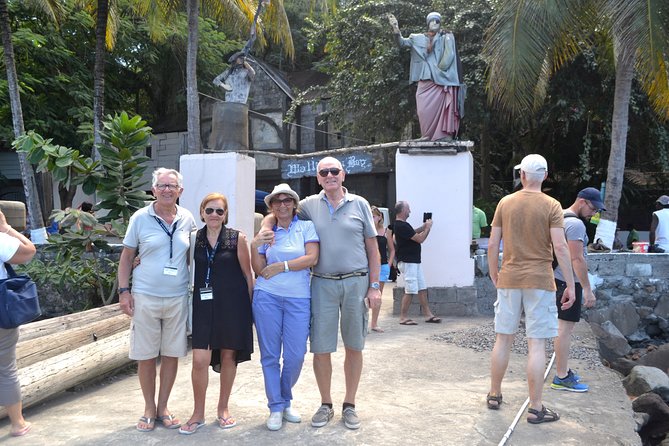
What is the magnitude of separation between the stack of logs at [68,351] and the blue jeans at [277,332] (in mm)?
1907

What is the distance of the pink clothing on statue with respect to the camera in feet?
29.9

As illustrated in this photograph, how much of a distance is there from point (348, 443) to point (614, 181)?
865cm

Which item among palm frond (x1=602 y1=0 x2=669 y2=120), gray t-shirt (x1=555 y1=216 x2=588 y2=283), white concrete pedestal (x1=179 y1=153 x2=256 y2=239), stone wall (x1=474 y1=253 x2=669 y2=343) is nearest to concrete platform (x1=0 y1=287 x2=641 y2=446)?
gray t-shirt (x1=555 y1=216 x2=588 y2=283)

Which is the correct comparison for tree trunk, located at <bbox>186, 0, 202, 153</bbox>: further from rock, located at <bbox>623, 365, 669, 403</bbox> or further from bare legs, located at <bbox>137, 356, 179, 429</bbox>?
rock, located at <bbox>623, 365, 669, 403</bbox>

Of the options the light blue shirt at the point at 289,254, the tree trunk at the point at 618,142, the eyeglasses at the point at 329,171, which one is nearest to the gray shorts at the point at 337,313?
the light blue shirt at the point at 289,254

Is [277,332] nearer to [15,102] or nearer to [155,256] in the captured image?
[155,256]

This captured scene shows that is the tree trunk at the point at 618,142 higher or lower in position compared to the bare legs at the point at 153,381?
higher

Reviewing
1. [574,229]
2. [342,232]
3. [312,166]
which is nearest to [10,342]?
[342,232]

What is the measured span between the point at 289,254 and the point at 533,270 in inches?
67.7

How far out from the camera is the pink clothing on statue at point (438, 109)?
9.11 m

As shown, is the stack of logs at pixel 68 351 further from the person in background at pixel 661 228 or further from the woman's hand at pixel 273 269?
the person in background at pixel 661 228

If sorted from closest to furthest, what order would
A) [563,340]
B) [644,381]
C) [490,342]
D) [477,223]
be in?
[563,340]
[644,381]
[490,342]
[477,223]

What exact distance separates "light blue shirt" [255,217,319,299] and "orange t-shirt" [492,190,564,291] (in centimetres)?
144

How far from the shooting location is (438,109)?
920 centimetres
